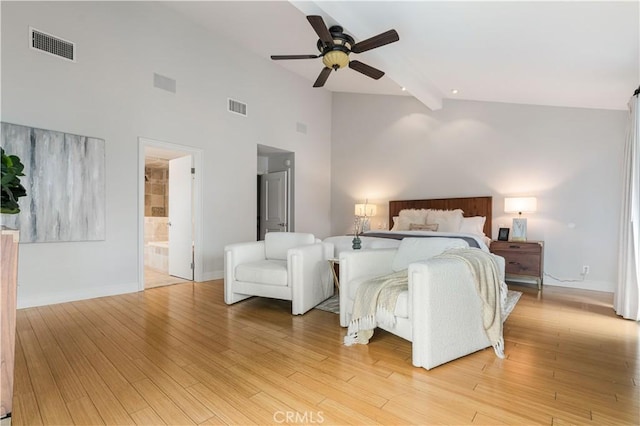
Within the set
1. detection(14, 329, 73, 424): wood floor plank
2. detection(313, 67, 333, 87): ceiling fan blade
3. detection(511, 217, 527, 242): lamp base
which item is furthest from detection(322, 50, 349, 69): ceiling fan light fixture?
detection(511, 217, 527, 242): lamp base

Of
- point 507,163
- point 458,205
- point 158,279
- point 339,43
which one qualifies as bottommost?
point 158,279

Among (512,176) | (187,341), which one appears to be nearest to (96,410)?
(187,341)

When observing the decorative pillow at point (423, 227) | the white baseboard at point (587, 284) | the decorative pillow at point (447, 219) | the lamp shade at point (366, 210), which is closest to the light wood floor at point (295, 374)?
the white baseboard at point (587, 284)

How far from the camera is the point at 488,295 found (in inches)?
94.5

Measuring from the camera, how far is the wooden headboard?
17.5 ft

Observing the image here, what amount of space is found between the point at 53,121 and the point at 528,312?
18.4 ft

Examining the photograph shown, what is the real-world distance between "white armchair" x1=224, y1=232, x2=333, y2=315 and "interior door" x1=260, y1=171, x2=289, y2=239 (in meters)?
2.81

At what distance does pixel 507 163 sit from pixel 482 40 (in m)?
2.74

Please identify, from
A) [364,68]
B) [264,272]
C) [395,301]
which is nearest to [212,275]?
[264,272]

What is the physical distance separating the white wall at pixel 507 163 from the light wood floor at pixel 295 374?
1895 millimetres

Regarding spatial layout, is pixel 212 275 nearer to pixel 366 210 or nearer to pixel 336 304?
pixel 336 304

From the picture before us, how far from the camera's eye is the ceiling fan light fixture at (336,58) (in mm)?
3198

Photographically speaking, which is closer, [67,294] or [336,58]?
[336,58]

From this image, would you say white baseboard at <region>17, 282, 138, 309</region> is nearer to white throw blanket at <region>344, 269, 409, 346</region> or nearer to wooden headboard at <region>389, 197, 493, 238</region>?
white throw blanket at <region>344, 269, 409, 346</region>
